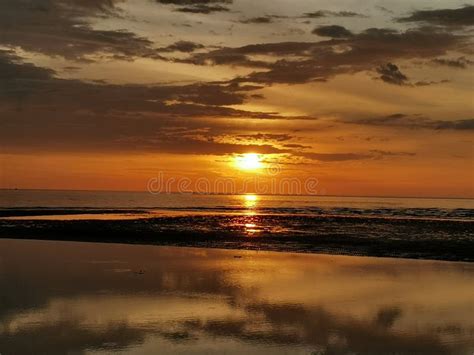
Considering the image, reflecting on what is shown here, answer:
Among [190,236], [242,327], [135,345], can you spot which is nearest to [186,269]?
[242,327]

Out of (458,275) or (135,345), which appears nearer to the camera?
(135,345)

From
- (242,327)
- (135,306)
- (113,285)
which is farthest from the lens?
(113,285)

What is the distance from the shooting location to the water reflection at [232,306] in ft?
43.0

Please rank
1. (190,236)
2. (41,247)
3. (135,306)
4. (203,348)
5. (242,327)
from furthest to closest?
(190,236)
(41,247)
(135,306)
(242,327)
(203,348)

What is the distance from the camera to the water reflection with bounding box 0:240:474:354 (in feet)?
43.0

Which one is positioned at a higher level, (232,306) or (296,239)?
(232,306)

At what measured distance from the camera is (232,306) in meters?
17.1

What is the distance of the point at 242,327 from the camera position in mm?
14555

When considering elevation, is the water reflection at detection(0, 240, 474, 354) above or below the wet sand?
above

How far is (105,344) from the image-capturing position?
41.8 feet

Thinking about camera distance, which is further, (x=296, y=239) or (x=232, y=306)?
(x=296, y=239)

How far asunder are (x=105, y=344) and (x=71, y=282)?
8706mm

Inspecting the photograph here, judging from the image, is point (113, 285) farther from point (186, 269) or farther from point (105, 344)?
point (105, 344)

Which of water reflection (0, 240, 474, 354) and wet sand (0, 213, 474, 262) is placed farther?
wet sand (0, 213, 474, 262)
